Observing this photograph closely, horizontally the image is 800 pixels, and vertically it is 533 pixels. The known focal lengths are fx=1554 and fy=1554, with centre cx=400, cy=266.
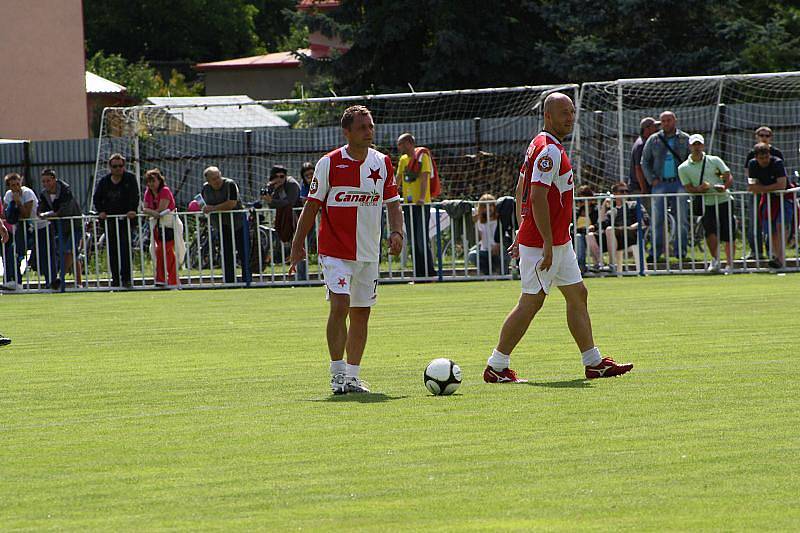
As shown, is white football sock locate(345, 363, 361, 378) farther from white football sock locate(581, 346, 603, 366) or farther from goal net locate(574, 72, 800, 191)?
goal net locate(574, 72, 800, 191)

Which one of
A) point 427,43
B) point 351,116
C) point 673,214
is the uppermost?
point 427,43

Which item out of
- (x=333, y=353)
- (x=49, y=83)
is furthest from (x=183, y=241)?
(x=49, y=83)

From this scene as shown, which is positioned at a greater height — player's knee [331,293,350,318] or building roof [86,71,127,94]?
building roof [86,71,127,94]

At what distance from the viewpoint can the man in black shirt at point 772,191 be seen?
832 inches

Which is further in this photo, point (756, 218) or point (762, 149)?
point (756, 218)

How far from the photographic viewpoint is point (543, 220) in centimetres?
1013

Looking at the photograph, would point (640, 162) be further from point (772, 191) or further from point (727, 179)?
point (772, 191)

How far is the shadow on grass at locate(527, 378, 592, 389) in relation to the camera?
9.73 metres

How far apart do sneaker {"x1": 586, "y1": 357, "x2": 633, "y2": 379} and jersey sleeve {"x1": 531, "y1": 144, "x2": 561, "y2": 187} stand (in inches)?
48.4

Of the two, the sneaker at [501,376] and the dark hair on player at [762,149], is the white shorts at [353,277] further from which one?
the dark hair on player at [762,149]

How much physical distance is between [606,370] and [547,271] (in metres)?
0.75

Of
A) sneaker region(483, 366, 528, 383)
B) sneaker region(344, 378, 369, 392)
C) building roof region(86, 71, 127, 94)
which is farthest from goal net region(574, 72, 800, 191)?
building roof region(86, 71, 127, 94)

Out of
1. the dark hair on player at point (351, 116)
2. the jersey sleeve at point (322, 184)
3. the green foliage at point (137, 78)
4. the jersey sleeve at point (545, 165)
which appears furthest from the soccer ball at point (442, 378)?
the green foliage at point (137, 78)

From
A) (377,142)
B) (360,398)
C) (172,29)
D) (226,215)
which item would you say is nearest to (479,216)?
(226,215)
